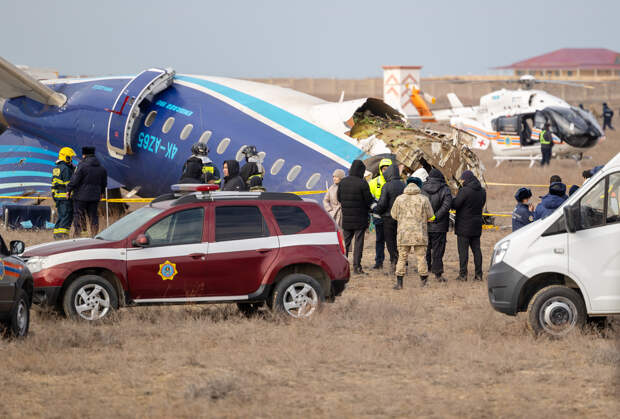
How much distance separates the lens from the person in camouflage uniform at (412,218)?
48.8 ft

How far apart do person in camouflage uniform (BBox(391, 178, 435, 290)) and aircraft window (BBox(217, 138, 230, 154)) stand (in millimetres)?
→ 7473

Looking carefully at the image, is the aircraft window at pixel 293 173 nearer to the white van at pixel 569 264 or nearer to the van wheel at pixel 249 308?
the van wheel at pixel 249 308

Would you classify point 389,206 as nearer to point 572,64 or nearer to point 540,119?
point 540,119

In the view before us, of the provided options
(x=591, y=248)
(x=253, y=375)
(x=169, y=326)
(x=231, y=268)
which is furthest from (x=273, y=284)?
(x=591, y=248)

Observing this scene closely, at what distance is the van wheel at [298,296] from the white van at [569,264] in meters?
2.38

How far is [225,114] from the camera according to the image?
22.4 metres

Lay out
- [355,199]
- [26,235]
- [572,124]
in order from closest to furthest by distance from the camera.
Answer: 1. [355,199]
2. [26,235]
3. [572,124]

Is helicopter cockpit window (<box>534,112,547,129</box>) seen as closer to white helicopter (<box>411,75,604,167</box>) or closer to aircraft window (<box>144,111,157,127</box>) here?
white helicopter (<box>411,75,604,167</box>)

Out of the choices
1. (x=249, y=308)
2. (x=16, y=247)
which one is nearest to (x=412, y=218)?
(x=249, y=308)

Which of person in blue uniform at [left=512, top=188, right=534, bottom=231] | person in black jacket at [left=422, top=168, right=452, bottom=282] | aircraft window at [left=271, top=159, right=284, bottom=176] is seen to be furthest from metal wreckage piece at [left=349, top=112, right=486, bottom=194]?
person in blue uniform at [left=512, top=188, right=534, bottom=231]

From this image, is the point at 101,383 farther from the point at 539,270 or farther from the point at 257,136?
the point at 257,136

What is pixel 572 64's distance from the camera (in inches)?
7224

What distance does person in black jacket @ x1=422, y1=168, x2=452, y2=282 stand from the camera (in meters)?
15.8

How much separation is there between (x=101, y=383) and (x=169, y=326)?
9.14 ft
